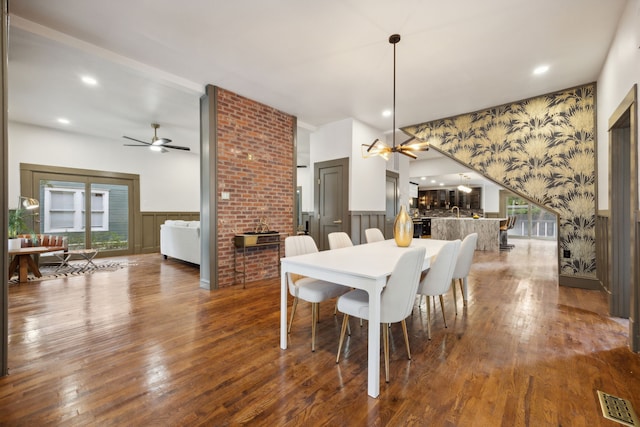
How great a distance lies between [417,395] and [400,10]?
9.89 ft

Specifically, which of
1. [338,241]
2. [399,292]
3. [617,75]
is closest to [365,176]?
[338,241]

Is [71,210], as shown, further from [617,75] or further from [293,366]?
[617,75]

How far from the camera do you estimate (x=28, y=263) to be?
14.8ft

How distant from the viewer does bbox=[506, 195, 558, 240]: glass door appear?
411 inches

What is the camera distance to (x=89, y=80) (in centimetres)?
380

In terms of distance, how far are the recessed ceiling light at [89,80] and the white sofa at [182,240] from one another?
264 cm

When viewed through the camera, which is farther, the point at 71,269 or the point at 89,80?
the point at 71,269

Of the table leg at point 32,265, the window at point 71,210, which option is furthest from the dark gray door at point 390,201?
the window at point 71,210

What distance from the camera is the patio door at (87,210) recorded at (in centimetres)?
621

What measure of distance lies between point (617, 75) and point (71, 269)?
8394mm

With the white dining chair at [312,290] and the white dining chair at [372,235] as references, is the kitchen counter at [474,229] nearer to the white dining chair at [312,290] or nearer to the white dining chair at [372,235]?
the white dining chair at [372,235]

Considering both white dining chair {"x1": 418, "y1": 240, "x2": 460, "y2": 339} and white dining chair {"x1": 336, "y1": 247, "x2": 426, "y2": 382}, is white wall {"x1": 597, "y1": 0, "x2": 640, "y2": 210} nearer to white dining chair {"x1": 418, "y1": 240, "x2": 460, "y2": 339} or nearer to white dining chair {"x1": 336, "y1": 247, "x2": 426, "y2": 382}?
white dining chair {"x1": 418, "y1": 240, "x2": 460, "y2": 339}

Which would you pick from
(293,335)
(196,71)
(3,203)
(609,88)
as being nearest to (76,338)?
(3,203)

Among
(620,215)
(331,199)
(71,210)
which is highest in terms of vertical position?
(331,199)
